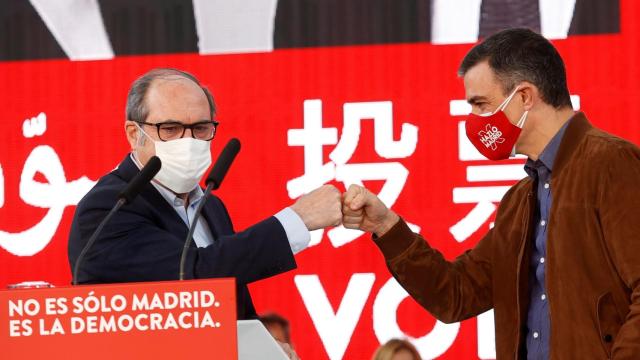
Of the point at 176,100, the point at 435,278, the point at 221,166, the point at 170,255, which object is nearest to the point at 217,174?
the point at 221,166

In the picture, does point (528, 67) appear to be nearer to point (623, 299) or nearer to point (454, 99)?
point (623, 299)

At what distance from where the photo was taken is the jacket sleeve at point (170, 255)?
1878 mm

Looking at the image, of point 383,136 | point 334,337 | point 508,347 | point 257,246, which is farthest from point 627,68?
point 257,246

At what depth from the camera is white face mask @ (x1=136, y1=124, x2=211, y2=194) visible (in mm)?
2090

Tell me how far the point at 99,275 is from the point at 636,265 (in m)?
1.11

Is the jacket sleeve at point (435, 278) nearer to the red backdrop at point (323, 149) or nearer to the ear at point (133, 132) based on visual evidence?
the ear at point (133, 132)

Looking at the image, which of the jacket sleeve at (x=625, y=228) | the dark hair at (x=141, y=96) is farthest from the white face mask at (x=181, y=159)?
the jacket sleeve at (x=625, y=228)

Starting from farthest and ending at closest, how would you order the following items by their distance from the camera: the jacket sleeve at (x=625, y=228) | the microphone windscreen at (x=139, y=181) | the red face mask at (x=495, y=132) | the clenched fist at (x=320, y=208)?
the red face mask at (x=495, y=132), the clenched fist at (x=320, y=208), the jacket sleeve at (x=625, y=228), the microphone windscreen at (x=139, y=181)

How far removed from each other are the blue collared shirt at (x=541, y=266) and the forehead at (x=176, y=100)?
2.64 ft

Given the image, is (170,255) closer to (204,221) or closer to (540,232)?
(204,221)

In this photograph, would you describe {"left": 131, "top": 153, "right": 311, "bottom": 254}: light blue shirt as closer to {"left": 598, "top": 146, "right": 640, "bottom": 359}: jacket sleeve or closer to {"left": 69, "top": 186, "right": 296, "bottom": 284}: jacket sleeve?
{"left": 69, "top": 186, "right": 296, "bottom": 284}: jacket sleeve

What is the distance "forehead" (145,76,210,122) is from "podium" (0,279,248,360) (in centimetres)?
83

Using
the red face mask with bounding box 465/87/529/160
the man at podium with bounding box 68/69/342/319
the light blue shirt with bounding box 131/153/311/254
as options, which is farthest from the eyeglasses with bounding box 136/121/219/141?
the red face mask with bounding box 465/87/529/160

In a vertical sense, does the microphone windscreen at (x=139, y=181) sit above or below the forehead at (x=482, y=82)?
below
